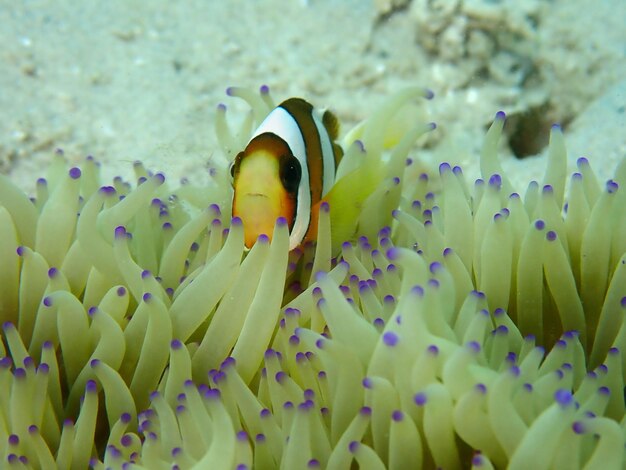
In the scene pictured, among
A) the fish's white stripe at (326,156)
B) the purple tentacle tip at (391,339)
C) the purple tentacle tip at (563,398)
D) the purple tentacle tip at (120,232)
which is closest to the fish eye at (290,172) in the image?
the fish's white stripe at (326,156)

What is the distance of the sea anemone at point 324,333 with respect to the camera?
805mm

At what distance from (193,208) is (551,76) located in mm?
1621

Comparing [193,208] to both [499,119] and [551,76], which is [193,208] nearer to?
[499,119]

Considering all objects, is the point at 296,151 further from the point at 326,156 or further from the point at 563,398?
the point at 563,398

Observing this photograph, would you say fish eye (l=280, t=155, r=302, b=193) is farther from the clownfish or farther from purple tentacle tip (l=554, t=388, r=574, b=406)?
purple tentacle tip (l=554, t=388, r=574, b=406)

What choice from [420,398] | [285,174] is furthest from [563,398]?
[285,174]

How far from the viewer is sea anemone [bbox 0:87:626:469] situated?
81 centimetres

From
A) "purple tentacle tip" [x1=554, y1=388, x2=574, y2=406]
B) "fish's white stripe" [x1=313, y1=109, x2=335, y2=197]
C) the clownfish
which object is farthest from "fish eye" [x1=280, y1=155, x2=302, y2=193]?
"purple tentacle tip" [x1=554, y1=388, x2=574, y2=406]

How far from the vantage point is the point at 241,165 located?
1.26 meters

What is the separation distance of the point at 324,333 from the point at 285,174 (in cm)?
36

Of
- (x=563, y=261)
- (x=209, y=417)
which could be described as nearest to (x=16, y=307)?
(x=209, y=417)

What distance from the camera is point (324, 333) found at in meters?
1.03

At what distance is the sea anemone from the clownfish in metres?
0.06

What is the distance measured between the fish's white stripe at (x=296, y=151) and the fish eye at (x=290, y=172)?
3cm
